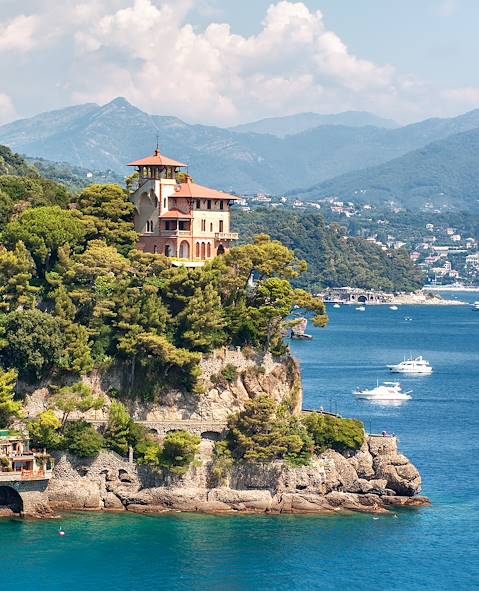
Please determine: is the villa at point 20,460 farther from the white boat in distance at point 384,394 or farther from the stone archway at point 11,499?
the white boat in distance at point 384,394

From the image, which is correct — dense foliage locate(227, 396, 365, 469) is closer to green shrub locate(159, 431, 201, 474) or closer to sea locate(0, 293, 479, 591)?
green shrub locate(159, 431, 201, 474)

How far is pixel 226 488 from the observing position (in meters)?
60.9

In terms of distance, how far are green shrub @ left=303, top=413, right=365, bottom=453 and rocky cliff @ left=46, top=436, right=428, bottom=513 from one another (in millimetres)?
589

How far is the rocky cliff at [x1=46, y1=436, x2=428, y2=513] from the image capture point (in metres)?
59.9

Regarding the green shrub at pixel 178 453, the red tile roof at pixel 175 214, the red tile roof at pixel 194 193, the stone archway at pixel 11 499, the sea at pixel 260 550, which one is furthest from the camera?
the red tile roof at pixel 194 193

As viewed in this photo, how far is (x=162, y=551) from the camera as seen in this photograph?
5456 centimetres

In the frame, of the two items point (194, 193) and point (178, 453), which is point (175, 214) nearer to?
point (194, 193)

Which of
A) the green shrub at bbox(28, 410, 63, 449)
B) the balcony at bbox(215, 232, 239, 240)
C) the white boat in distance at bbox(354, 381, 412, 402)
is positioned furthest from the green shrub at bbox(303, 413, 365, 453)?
the white boat in distance at bbox(354, 381, 412, 402)

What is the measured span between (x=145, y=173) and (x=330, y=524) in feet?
73.4

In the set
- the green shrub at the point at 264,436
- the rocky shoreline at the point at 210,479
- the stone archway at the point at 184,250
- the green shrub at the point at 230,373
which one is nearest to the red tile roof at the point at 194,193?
the stone archway at the point at 184,250

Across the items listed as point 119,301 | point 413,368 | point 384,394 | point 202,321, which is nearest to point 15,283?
point 119,301

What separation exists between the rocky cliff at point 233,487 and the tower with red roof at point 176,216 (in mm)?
12684

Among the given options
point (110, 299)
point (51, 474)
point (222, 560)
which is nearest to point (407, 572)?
point (222, 560)

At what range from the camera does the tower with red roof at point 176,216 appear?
70750 millimetres
